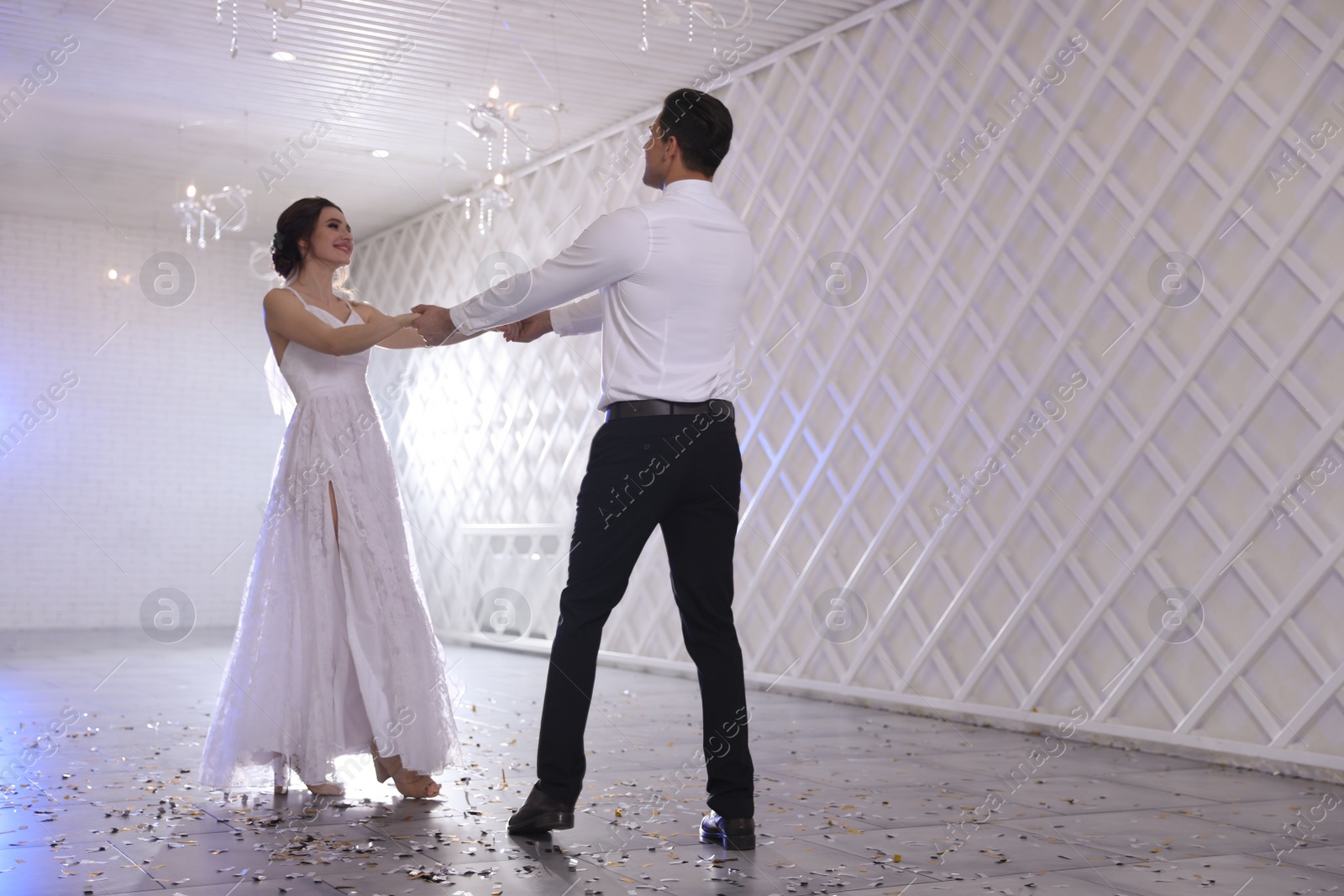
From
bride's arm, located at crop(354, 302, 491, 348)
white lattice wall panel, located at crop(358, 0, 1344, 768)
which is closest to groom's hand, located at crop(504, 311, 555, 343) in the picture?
bride's arm, located at crop(354, 302, 491, 348)

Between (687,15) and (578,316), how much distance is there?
7.10 feet

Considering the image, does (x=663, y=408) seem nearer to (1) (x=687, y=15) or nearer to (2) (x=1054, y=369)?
(2) (x=1054, y=369)

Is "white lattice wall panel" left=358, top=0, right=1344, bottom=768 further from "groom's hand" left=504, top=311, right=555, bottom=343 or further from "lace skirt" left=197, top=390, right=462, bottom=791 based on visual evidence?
"lace skirt" left=197, top=390, right=462, bottom=791

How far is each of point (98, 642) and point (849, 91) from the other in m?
4.21

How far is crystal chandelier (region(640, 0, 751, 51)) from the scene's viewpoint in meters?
3.49

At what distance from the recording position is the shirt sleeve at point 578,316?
2.01m

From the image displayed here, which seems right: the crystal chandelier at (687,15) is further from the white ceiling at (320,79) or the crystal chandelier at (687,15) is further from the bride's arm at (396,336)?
the bride's arm at (396,336)

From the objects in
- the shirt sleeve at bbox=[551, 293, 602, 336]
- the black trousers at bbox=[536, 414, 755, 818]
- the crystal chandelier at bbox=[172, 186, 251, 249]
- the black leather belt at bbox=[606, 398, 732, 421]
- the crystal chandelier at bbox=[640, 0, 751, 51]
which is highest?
the crystal chandelier at bbox=[640, 0, 751, 51]

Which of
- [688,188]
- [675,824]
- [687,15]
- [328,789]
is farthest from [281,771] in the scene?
[687,15]

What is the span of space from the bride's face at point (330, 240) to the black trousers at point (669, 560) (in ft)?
2.40

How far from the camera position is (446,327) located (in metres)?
1.94

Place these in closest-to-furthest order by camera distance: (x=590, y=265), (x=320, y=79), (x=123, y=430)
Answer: (x=590, y=265) < (x=320, y=79) < (x=123, y=430)

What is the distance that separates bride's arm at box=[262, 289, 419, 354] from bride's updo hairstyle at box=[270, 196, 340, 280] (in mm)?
86

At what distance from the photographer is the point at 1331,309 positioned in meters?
2.58
